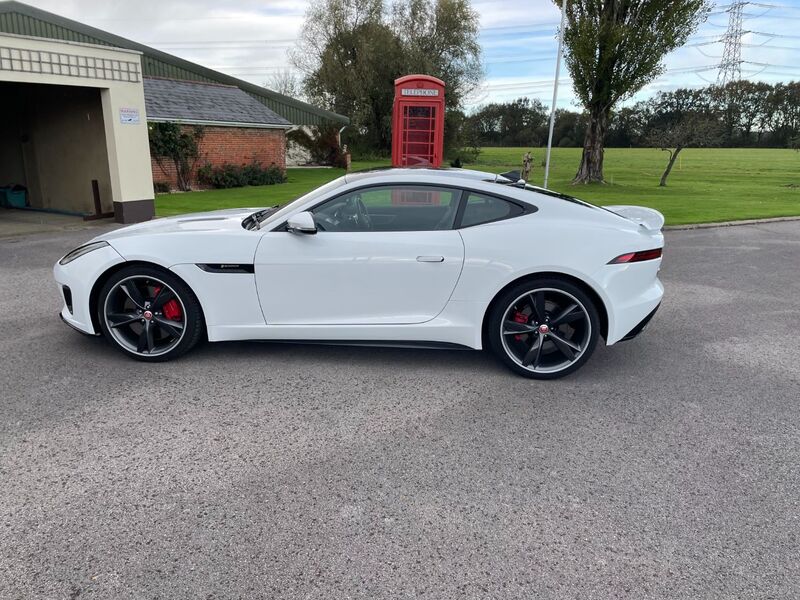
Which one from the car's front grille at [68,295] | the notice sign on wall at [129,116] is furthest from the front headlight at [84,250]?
the notice sign on wall at [129,116]

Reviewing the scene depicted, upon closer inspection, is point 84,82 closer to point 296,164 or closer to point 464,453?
point 464,453

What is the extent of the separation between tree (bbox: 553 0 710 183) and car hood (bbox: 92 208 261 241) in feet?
57.9

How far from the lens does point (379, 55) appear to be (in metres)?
35.2

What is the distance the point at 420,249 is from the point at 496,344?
895 mm

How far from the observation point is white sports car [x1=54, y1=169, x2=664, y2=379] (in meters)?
4.16

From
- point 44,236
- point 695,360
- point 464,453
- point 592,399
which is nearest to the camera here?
point 464,453

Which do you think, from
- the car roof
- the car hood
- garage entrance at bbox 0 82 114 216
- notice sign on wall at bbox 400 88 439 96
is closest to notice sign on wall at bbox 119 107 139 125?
garage entrance at bbox 0 82 114 216

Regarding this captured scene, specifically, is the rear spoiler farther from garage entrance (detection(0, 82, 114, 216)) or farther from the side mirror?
garage entrance (detection(0, 82, 114, 216))

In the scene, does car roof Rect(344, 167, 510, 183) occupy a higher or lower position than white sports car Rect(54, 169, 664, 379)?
higher

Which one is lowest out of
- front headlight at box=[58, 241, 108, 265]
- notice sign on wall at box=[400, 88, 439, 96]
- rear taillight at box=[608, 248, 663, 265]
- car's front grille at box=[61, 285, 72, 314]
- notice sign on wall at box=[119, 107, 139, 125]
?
car's front grille at box=[61, 285, 72, 314]

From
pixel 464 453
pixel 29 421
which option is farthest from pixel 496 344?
pixel 29 421

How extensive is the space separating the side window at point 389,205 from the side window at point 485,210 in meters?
0.09

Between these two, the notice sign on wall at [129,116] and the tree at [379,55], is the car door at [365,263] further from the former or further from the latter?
the tree at [379,55]

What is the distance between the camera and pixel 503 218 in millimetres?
4250
